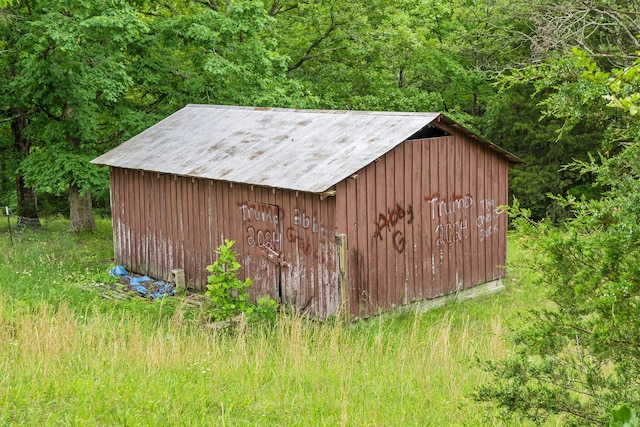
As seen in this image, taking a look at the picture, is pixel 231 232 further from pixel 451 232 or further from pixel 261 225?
pixel 451 232

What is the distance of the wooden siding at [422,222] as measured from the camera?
12102mm

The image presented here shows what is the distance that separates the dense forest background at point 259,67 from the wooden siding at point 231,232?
2.51m

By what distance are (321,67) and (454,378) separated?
19.1 m

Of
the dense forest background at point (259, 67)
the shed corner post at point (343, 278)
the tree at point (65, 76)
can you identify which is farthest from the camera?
the dense forest background at point (259, 67)

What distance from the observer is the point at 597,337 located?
4188mm

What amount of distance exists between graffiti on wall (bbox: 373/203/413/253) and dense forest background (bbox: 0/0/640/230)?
2.68 m

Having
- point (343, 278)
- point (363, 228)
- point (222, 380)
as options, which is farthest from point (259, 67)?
point (222, 380)

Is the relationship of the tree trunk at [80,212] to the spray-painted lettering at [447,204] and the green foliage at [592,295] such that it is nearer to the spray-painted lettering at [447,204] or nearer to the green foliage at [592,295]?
the spray-painted lettering at [447,204]

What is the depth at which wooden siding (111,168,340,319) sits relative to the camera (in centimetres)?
1207

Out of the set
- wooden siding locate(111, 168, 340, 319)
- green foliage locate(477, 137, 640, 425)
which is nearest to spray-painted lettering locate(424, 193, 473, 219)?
wooden siding locate(111, 168, 340, 319)

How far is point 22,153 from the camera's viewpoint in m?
21.3

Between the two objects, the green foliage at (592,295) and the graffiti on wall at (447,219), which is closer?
the green foliage at (592,295)

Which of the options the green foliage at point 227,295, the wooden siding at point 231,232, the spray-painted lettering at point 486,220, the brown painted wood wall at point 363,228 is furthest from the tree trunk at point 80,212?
the spray-painted lettering at point 486,220

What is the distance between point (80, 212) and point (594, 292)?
61.4 ft
